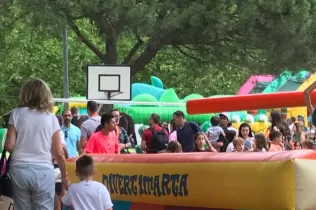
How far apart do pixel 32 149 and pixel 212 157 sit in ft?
5.27

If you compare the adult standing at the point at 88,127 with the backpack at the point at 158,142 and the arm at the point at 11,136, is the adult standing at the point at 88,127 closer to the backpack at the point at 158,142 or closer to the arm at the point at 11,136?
the backpack at the point at 158,142

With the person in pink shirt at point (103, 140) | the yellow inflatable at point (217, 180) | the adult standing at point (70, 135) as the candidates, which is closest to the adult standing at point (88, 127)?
the adult standing at point (70, 135)

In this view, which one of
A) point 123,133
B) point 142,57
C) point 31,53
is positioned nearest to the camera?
point 123,133

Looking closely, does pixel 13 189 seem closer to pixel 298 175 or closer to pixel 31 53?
pixel 298 175

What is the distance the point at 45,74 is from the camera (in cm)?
3478

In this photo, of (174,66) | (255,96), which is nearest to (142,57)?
(255,96)

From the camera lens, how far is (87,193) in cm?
740

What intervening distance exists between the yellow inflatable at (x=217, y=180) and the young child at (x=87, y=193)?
2.02ft

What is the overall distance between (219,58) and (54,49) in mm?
17813

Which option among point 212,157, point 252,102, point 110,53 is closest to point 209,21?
point 110,53

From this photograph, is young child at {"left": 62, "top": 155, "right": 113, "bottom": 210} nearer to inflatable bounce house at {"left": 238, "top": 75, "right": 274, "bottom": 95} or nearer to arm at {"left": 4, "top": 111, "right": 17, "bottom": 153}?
arm at {"left": 4, "top": 111, "right": 17, "bottom": 153}

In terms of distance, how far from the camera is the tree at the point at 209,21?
1450 cm

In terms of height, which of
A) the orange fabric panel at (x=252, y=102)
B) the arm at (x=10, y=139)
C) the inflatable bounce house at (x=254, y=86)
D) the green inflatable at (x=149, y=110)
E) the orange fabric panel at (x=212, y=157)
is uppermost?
the inflatable bounce house at (x=254, y=86)

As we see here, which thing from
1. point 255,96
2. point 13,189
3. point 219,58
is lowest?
point 13,189
